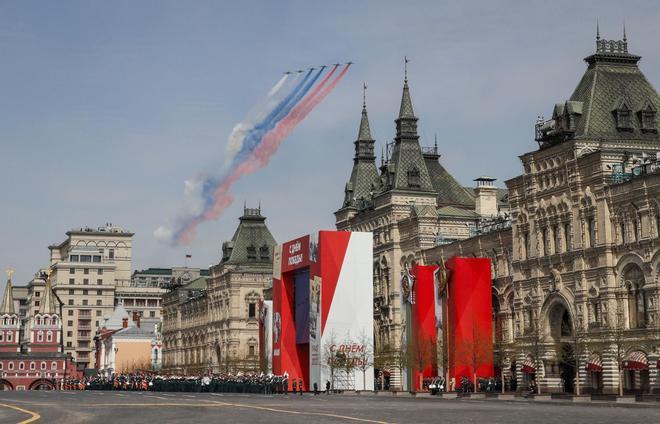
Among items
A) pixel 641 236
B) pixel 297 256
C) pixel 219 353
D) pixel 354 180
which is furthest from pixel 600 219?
pixel 219 353

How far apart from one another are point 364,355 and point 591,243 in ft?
112

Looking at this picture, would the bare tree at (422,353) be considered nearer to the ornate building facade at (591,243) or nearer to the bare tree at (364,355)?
the bare tree at (364,355)

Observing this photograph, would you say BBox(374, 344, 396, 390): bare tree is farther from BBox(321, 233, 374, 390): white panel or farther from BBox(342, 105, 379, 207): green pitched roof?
BBox(342, 105, 379, 207): green pitched roof

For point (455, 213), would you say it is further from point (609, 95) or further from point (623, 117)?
point (623, 117)

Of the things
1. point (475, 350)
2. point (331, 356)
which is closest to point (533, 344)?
point (475, 350)

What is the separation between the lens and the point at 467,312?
113 metres

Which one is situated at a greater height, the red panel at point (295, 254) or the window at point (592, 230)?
the red panel at point (295, 254)

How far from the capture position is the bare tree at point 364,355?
12362cm

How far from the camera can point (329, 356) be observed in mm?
123812


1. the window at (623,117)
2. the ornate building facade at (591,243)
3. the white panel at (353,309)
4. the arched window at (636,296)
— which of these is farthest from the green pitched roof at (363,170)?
Result: the arched window at (636,296)

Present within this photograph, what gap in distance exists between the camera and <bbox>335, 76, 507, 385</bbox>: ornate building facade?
13275 cm

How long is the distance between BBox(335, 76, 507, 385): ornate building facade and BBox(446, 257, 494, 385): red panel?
1493cm

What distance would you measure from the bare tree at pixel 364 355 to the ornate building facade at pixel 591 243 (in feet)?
54.9

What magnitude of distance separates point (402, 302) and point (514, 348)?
21646 millimetres
